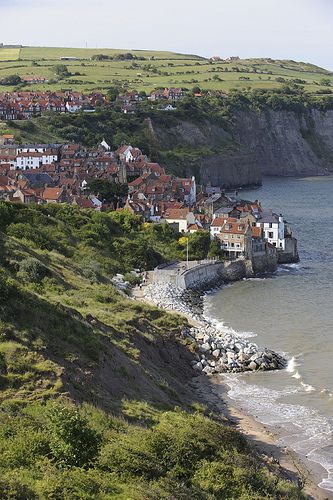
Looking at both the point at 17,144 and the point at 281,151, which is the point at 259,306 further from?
the point at 281,151

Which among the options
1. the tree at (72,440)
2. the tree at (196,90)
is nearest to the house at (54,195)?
the tree at (72,440)

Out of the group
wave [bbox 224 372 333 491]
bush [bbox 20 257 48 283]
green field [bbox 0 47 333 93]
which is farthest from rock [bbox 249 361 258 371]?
green field [bbox 0 47 333 93]

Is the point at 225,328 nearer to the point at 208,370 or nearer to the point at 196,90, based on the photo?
the point at 208,370

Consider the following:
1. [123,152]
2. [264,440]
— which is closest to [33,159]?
[123,152]

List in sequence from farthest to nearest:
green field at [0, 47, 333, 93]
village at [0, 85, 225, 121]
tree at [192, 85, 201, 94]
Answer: green field at [0, 47, 333, 93]
tree at [192, 85, 201, 94]
village at [0, 85, 225, 121]

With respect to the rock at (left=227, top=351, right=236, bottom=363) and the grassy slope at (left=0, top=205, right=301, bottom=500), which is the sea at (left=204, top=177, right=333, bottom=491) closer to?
the rock at (left=227, top=351, right=236, bottom=363)

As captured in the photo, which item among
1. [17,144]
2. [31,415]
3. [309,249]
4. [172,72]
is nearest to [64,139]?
[17,144]

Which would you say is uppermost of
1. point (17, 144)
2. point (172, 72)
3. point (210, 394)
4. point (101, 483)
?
point (172, 72)
